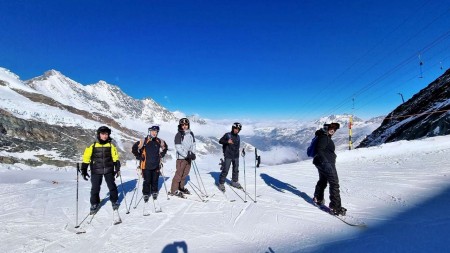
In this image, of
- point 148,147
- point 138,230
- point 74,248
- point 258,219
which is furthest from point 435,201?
point 74,248

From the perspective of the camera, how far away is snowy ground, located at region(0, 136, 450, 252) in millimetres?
6117

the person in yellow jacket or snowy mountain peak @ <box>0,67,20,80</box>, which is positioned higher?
snowy mountain peak @ <box>0,67,20,80</box>

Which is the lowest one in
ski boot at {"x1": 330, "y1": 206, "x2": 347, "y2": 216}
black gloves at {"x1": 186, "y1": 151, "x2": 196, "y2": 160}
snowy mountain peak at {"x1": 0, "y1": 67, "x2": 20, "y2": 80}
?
ski boot at {"x1": 330, "y1": 206, "x2": 347, "y2": 216}

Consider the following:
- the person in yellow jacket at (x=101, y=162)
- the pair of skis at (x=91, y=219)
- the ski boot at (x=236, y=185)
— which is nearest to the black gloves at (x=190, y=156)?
the ski boot at (x=236, y=185)

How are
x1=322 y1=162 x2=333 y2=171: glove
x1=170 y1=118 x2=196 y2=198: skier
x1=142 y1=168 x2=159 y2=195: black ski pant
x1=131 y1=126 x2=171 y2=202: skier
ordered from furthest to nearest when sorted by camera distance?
x1=170 y1=118 x2=196 y2=198: skier < x1=142 y1=168 x2=159 y2=195: black ski pant < x1=131 y1=126 x2=171 y2=202: skier < x1=322 y1=162 x2=333 y2=171: glove

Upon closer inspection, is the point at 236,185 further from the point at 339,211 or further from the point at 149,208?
the point at 339,211

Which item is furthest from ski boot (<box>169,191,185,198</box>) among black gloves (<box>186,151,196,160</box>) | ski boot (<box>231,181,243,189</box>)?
ski boot (<box>231,181,243,189</box>)

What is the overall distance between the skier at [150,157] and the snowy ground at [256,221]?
0.70 meters

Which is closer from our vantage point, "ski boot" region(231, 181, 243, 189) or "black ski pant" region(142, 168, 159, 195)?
"black ski pant" region(142, 168, 159, 195)

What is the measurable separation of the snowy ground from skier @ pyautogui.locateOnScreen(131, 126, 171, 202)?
702 millimetres

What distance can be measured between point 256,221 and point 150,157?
421 centimetres

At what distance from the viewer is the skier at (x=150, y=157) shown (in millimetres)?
9797

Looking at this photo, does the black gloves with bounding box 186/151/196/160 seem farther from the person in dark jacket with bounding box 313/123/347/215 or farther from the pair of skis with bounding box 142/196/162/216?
the person in dark jacket with bounding box 313/123/347/215

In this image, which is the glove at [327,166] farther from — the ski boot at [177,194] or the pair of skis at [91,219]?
the pair of skis at [91,219]
